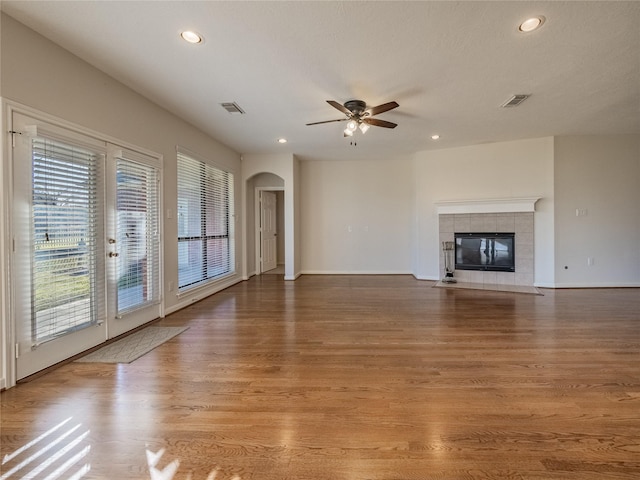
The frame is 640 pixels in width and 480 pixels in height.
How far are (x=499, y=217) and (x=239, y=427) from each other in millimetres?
5807

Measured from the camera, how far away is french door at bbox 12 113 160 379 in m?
2.33

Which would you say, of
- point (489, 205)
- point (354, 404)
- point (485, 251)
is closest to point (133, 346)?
point (354, 404)

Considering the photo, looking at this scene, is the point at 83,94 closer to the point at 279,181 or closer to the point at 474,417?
the point at 474,417

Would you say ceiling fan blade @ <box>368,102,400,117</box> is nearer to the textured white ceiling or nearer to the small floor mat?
the textured white ceiling

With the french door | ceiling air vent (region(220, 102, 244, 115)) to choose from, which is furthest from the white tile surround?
the french door

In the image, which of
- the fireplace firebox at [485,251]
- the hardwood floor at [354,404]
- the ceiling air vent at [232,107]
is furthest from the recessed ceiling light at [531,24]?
the fireplace firebox at [485,251]

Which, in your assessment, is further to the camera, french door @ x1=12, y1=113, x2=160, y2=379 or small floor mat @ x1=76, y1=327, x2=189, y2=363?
small floor mat @ x1=76, y1=327, x2=189, y2=363

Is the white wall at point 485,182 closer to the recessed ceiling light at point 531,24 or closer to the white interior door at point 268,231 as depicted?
the white interior door at point 268,231

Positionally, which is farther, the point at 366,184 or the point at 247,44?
the point at 366,184

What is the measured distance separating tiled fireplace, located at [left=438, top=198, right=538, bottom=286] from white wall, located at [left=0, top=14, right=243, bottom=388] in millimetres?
4814

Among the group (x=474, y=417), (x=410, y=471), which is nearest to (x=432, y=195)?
(x=474, y=417)

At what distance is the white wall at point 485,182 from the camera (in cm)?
555

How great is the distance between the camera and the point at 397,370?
2463 millimetres

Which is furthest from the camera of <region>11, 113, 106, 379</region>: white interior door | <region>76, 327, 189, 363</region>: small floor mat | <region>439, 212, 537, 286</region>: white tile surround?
<region>439, 212, 537, 286</region>: white tile surround
